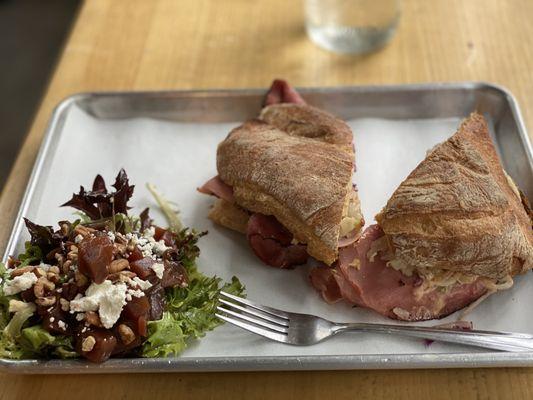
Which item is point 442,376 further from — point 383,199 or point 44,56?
point 44,56

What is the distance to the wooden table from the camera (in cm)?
280

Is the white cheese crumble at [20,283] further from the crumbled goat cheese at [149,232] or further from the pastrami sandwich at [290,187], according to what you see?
the pastrami sandwich at [290,187]

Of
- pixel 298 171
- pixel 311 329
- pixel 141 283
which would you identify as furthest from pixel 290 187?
pixel 141 283

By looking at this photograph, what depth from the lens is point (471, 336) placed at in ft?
5.55

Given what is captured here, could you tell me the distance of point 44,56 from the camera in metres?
4.93

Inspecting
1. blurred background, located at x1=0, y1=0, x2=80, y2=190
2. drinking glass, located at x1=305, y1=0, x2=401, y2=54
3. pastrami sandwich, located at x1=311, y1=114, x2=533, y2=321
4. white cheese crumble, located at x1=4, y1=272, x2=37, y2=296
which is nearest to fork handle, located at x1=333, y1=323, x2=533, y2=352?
pastrami sandwich, located at x1=311, y1=114, x2=533, y2=321

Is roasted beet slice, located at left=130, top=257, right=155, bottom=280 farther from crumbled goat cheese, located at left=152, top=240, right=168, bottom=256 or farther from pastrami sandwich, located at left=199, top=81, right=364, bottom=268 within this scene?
pastrami sandwich, located at left=199, top=81, right=364, bottom=268

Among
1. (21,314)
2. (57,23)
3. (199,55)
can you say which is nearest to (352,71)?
(199,55)

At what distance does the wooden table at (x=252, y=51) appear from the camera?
9.18ft

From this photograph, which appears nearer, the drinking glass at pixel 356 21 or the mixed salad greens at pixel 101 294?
the mixed salad greens at pixel 101 294

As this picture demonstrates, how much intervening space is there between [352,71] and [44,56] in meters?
2.97

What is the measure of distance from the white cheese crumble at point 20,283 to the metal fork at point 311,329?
0.50 m

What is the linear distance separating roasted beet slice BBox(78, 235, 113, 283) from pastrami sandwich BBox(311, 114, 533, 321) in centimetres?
62

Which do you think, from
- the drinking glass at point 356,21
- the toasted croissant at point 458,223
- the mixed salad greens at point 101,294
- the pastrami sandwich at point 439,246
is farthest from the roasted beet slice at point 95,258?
the drinking glass at point 356,21
